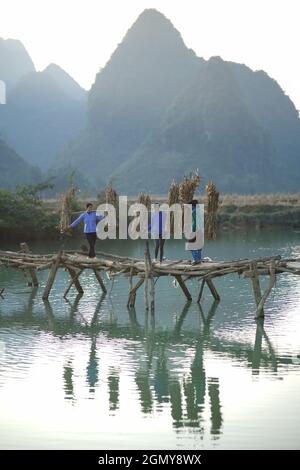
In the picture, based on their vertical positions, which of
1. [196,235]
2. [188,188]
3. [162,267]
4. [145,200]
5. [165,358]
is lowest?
[165,358]

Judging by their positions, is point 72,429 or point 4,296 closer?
point 72,429

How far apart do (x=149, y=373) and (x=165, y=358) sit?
3.41 ft

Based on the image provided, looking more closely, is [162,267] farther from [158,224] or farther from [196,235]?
[158,224]

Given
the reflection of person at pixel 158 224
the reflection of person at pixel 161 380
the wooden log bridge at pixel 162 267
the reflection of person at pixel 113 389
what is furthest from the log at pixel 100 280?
the reflection of person at pixel 113 389

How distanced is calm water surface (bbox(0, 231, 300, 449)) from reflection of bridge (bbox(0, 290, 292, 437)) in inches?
0.6

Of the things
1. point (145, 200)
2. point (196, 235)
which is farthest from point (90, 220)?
point (196, 235)

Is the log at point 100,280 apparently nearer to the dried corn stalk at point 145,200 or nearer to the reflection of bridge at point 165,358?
the reflection of bridge at point 165,358

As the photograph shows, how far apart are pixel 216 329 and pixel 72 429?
5615 millimetres

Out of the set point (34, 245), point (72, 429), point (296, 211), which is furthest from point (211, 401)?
point (296, 211)

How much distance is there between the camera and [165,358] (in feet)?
37.2

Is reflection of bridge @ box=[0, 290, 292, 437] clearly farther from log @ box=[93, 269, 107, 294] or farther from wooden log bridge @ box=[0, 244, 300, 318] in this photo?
log @ box=[93, 269, 107, 294]

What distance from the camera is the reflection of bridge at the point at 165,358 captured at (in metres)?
8.91

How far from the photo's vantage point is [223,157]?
10550 cm
